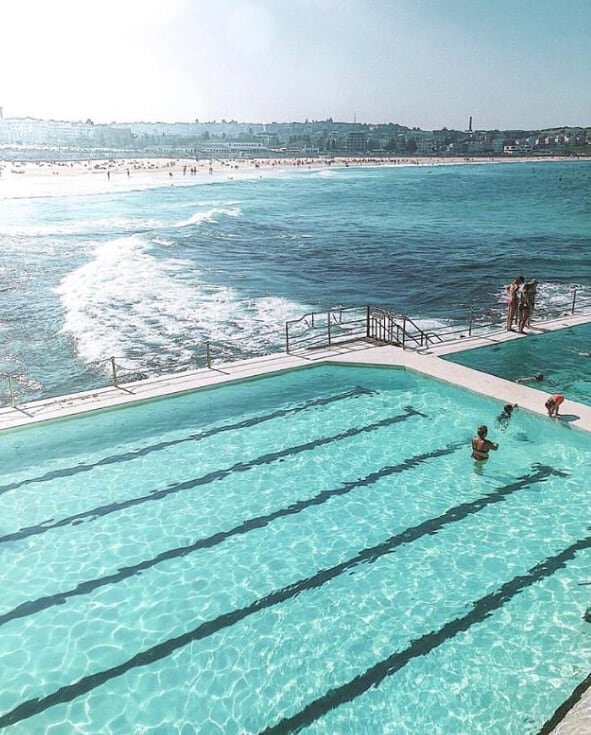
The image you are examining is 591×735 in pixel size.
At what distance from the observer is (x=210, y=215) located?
6141 centimetres

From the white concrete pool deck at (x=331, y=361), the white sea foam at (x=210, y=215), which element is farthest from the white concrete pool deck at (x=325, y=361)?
the white sea foam at (x=210, y=215)

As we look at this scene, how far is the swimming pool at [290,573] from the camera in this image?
7172 mm

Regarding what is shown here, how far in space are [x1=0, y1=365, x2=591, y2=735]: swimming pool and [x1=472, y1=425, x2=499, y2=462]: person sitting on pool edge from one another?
0.84ft

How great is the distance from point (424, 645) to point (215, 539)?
3644 millimetres

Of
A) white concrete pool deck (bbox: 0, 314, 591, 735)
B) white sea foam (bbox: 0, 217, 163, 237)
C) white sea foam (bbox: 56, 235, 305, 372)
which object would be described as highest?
white concrete pool deck (bbox: 0, 314, 591, 735)

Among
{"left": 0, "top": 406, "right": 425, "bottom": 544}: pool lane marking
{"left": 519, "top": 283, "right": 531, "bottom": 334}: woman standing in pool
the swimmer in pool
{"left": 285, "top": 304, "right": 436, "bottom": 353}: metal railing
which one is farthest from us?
{"left": 519, "top": 283, "right": 531, "bottom": 334}: woman standing in pool

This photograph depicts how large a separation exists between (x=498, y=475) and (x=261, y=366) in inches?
271

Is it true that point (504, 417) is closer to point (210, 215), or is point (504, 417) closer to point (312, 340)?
point (312, 340)

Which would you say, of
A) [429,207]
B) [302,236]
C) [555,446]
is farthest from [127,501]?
[429,207]

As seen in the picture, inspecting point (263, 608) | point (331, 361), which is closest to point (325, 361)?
point (331, 361)

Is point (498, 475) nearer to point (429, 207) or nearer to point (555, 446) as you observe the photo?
point (555, 446)

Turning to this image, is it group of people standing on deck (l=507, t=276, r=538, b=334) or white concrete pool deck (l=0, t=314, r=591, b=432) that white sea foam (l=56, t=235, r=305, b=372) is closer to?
white concrete pool deck (l=0, t=314, r=591, b=432)

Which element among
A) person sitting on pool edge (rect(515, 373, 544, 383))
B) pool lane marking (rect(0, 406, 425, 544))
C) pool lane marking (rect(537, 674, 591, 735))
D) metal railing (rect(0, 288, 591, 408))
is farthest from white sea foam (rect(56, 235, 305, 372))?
pool lane marking (rect(537, 674, 591, 735))

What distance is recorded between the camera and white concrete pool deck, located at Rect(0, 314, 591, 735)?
13.8m
